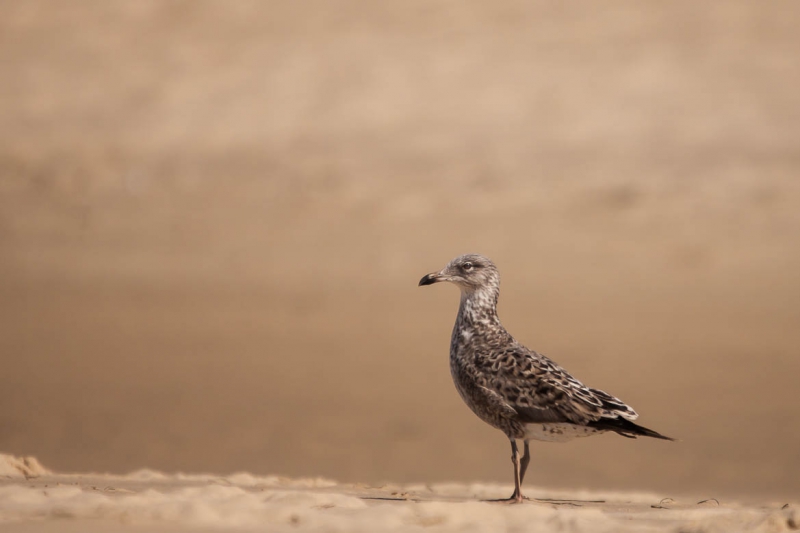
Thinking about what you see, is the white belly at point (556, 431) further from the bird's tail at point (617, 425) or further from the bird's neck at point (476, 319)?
the bird's neck at point (476, 319)

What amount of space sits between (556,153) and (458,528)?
22.6 metres

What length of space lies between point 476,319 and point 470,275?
452 millimetres

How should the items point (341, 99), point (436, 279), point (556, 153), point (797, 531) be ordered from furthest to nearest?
point (341, 99) < point (556, 153) < point (436, 279) < point (797, 531)

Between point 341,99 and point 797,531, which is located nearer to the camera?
point 797,531

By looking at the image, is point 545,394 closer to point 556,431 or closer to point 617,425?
point 556,431

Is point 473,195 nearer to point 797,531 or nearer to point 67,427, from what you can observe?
point 67,427

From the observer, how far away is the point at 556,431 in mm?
8109

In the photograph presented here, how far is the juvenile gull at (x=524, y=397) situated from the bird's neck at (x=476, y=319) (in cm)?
1

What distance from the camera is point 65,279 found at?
21953 millimetres

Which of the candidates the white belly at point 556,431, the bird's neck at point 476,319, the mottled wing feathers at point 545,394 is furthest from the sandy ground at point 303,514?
the bird's neck at point 476,319

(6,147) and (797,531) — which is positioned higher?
(6,147)

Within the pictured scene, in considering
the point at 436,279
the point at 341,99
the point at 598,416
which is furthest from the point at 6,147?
the point at 598,416

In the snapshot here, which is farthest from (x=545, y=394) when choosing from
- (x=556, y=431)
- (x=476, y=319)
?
(x=476, y=319)

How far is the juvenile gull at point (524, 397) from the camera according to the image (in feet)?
26.0
